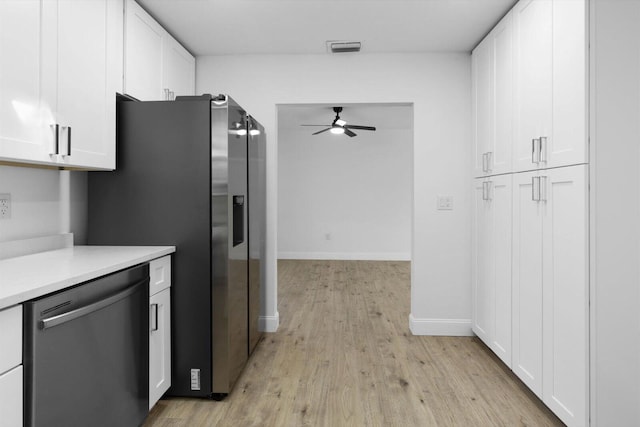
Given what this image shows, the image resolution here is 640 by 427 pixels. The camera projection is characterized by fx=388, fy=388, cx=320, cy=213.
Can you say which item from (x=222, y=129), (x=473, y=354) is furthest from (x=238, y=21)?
(x=473, y=354)

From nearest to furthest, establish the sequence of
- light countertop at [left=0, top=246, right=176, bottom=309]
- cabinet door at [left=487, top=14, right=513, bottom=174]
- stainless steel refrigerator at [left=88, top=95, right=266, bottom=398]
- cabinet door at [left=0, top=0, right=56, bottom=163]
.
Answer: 1. light countertop at [left=0, top=246, right=176, bottom=309]
2. cabinet door at [left=0, top=0, right=56, bottom=163]
3. stainless steel refrigerator at [left=88, top=95, right=266, bottom=398]
4. cabinet door at [left=487, top=14, right=513, bottom=174]

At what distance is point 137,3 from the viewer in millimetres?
2482

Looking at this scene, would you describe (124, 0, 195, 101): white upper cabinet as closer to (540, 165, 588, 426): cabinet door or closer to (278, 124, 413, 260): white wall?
(540, 165, 588, 426): cabinet door

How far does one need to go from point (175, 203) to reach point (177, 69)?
1.41 metres

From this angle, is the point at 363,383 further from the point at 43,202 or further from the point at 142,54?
the point at 142,54

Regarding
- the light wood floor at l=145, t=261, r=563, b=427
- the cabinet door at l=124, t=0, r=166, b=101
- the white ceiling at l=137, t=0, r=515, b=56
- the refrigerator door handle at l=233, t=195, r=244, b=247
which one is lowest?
the light wood floor at l=145, t=261, r=563, b=427

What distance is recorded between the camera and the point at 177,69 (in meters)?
3.03

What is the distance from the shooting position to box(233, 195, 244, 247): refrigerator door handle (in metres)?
2.41

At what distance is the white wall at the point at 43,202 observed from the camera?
186 centimetres

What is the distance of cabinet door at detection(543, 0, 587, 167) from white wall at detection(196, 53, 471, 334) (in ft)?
4.37

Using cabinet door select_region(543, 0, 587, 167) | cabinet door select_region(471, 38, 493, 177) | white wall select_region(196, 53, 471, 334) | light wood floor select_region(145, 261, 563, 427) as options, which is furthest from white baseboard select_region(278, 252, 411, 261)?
cabinet door select_region(543, 0, 587, 167)

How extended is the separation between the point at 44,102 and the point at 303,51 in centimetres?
216

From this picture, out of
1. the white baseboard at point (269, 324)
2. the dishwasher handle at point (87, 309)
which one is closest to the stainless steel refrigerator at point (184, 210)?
the dishwasher handle at point (87, 309)

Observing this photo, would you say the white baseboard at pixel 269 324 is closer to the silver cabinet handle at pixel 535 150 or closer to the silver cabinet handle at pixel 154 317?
the silver cabinet handle at pixel 154 317
